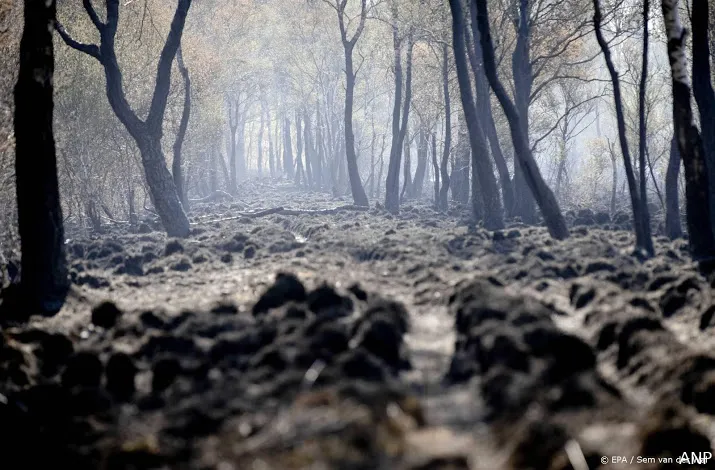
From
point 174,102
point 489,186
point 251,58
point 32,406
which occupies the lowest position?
point 32,406

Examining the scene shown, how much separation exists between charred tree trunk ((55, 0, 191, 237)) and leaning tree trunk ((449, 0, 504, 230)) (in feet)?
24.3

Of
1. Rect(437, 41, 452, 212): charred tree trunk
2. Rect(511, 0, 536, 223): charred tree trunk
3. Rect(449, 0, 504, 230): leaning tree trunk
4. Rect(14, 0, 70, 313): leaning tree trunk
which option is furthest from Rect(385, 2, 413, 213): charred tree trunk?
Rect(14, 0, 70, 313): leaning tree trunk

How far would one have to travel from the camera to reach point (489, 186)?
21625mm

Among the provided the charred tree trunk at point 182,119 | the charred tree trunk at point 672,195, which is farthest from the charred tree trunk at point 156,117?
the charred tree trunk at point 672,195

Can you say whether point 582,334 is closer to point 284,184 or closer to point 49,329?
point 49,329

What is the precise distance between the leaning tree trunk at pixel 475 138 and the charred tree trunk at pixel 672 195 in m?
4.77

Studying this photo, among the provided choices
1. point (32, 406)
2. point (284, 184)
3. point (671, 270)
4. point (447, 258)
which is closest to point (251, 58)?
point (284, 184)

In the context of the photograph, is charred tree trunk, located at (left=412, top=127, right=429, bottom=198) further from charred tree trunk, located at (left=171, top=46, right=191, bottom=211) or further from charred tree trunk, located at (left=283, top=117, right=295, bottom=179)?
charred tree trunk, located at (left=283, top=117, right=295, bottom=179)

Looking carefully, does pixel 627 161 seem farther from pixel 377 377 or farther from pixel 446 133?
pixel 446 133

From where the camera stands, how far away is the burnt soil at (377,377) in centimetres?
496

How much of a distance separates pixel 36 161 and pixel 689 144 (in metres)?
10.5

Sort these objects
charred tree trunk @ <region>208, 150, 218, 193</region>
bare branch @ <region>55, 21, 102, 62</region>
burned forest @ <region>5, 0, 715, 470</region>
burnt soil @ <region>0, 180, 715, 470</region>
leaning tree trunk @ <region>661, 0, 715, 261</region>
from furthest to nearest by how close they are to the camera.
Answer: charred tree trunk @ <region>208, 150, 218, 193</region>, bare branch @ <region>55, 21, 102, 62</region>, leaning tree trunk @ <region>661, 0, 715, 261</region>, burned forest @ <region>5, 0, 715, 470</region>, burnt soil @ <region>0, 180, 715, 470</region>

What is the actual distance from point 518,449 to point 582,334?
397 centimetres

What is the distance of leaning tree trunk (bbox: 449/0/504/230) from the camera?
2106 centimetres
